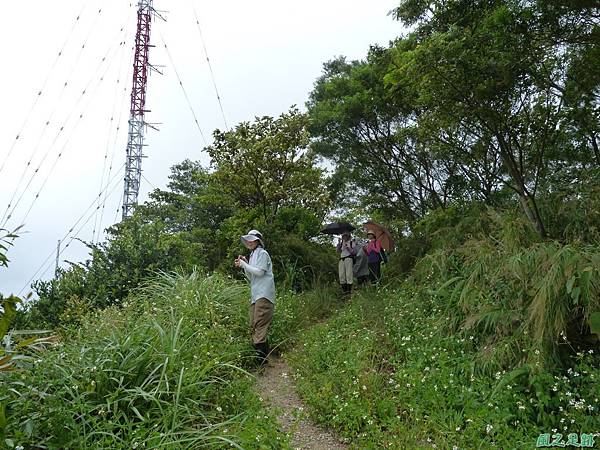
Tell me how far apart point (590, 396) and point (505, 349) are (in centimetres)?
79

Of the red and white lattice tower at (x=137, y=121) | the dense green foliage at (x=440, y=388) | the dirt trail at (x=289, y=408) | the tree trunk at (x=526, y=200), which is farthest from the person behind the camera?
the red and white lattice tower at (x=137, y=121)

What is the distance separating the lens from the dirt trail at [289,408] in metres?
3.67

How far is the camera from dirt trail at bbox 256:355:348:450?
367cm

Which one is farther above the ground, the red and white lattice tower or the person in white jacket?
the red and white lattice tower

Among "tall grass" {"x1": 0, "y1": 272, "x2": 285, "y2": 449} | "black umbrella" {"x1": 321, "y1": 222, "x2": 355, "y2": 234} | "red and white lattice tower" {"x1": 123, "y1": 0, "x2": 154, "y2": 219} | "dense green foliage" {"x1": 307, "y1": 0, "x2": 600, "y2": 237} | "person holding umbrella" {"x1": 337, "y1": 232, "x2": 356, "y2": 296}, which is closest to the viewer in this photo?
"tall grass" {"x1": 0, "y1": 272, "x2": 285, "y2": 449}

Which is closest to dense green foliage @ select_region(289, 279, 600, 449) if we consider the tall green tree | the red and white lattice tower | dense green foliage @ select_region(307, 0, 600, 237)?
dense green foliage @ select_region(307, 0, 600, 237)

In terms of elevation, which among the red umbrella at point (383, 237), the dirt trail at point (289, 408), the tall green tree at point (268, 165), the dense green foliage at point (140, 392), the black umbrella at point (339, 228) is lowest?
the dirt trail at point (289, 408)

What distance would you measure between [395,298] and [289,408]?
2806 mm

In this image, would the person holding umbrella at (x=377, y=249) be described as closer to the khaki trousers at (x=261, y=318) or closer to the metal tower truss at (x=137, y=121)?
the khaki trousers at (x=261, y=318)

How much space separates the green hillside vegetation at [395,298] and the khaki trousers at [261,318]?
0.24 meters

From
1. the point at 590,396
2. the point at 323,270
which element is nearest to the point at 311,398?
the point at 590,396

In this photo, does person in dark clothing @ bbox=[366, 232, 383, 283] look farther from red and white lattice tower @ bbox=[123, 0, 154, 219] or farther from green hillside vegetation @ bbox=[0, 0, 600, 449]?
red and white lattice tower @ bbox=[123, 0, 154, 219]

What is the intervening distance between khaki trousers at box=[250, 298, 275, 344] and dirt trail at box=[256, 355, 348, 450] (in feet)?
1.22

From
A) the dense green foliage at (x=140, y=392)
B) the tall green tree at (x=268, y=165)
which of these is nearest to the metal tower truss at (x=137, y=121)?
the tall green tree at (x=268, y=165)
